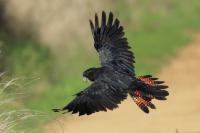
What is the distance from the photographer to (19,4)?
14922mm

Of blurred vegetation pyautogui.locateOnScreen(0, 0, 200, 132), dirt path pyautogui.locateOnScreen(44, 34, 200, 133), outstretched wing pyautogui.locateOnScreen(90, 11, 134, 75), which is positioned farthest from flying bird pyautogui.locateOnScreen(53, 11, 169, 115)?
blurred vegetation pyautogui.locateOnScreen(0, 0, 200, 132)

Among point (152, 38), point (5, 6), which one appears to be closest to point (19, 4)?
point (5, 6)

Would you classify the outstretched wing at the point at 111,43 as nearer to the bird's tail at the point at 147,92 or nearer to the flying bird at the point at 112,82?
the flying bird at the point at 112,82

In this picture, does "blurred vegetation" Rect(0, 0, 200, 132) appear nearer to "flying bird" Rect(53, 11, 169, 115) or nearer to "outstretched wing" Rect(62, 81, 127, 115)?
"flying bird" Rect(53, 11, 169, 115)

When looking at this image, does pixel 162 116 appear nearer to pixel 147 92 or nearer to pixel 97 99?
pixel 147 92

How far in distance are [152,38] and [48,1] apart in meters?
2.14

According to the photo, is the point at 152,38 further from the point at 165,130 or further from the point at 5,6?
the point at 165,130

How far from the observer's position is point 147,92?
9.25 metres

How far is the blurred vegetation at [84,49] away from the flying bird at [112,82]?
2.64 metres

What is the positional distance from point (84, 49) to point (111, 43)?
4743mm

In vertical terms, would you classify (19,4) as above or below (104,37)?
above

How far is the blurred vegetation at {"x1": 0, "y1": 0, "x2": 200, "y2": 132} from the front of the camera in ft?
46.3

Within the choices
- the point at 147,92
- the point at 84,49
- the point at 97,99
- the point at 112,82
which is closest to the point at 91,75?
the point at 112,82

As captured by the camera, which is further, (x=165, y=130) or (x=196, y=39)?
(x=196, y=39)
